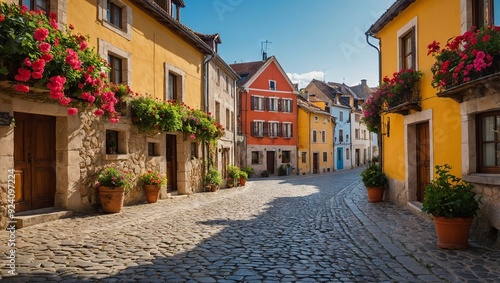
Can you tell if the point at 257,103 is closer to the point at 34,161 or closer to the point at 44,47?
the point at 34,161

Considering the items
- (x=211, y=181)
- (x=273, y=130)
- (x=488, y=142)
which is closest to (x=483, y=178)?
(x=488, y=142)

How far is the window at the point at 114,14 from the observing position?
10.7 meters

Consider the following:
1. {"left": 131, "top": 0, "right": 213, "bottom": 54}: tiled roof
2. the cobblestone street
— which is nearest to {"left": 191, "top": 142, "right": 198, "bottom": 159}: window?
{"left": 131, "top": 0, "right": 213, "bottom": 54}: tiled roof

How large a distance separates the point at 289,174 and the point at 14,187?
29.7m

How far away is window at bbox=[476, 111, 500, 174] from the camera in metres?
6.31

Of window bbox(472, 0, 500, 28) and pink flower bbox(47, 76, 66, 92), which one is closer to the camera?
window bbox(472, 0, 500, 28)

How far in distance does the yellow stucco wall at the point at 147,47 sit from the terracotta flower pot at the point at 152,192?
3096 mm

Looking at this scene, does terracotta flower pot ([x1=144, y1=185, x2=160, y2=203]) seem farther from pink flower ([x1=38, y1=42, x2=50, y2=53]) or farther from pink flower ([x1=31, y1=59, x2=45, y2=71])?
pink flower ([x1=38, y1=42, x2=50, y2=53])

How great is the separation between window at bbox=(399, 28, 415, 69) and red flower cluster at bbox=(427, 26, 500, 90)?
278 centimetres

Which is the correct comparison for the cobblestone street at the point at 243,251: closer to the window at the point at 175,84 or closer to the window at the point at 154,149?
the window at the point at 154,149

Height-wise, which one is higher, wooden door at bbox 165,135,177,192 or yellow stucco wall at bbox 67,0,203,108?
yellow stucco wall at bbox 67,0,203,108

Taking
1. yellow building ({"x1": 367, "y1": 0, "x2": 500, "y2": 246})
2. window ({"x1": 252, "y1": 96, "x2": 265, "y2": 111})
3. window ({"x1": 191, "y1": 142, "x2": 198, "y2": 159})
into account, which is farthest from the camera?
window ({"x1": 252, "y1": 96, "x2": 265, "y2": 111})

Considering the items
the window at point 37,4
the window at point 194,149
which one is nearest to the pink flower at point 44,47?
the window at point 37,4

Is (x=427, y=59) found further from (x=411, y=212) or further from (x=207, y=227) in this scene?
(x=207, y=227)
